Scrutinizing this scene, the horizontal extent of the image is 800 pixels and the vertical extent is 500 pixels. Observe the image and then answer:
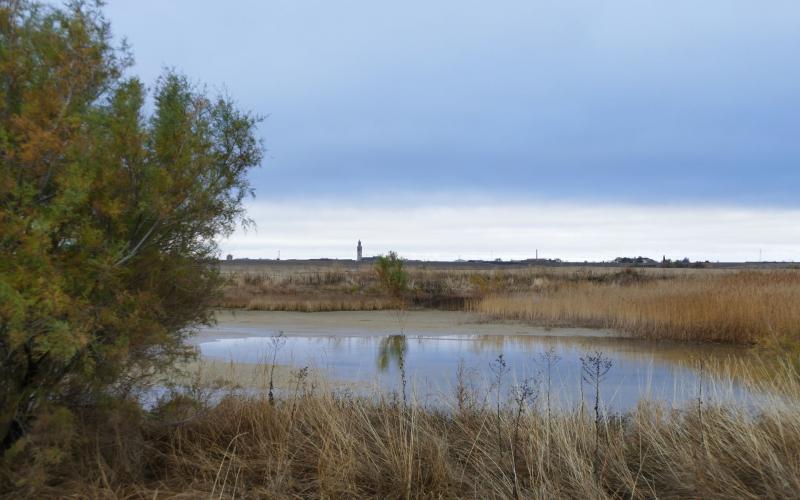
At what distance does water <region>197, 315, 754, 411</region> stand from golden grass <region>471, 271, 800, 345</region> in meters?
1.00

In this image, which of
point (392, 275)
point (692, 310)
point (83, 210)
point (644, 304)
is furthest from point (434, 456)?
point (392, 275)

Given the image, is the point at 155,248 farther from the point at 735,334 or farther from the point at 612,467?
the point at 735,334

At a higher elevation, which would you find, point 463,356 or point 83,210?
point 83,210

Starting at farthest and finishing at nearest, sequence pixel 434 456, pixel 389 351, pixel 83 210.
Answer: pixel 389 351 → pixel 434 456 → pixel 83 210

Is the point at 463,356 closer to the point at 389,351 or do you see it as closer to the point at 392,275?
the point at 389,351

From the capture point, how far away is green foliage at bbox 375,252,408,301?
122 ft

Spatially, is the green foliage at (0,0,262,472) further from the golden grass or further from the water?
the golden grass

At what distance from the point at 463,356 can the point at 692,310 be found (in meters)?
7.73

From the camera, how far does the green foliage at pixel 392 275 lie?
3716 cm

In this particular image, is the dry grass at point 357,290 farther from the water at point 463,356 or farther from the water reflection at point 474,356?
the water reflection at point 474,356

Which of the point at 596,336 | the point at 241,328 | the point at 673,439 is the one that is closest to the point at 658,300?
the point at 596,336

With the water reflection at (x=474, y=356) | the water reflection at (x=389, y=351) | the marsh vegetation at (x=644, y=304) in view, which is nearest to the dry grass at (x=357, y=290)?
the marsh vegetation at (x=644, y=304)

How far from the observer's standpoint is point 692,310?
1995 cm

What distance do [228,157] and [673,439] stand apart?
15.2 ft
